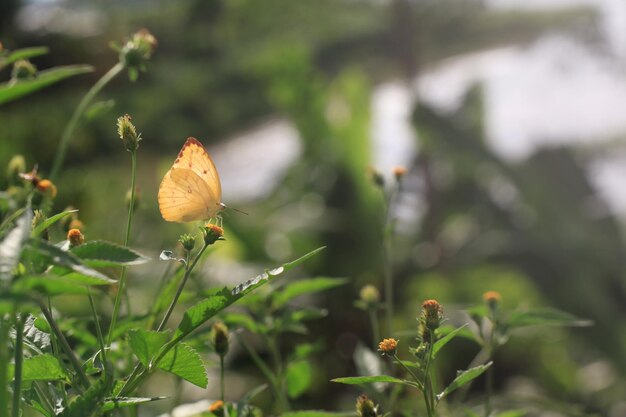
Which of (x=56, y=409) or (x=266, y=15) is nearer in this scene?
(x=56, y=409)

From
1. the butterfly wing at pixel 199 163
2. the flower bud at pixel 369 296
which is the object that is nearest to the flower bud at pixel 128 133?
the butterfly wing at pixel 199 163

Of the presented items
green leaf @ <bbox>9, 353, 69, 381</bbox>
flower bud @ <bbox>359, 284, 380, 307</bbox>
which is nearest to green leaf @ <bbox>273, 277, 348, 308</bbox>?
Result: flower bud @ <bbox>359, 284, 380, 307</bbox>

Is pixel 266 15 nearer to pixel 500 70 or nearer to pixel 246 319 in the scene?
pixel 500 70

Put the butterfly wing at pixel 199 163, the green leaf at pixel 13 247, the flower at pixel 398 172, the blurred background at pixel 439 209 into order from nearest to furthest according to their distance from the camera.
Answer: the green leaf at pixel 13 247
the butterfly wing at pixel 199 163
the flower at pixel 398 172
the blurred background at pixel 439 209

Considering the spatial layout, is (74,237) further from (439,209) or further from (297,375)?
(439,209)

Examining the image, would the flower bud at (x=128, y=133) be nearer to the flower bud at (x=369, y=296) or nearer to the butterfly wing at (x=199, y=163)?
the butterfly wing at (x=199, y=163)

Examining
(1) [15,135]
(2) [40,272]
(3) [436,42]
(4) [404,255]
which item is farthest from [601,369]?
(3) [436,42]
